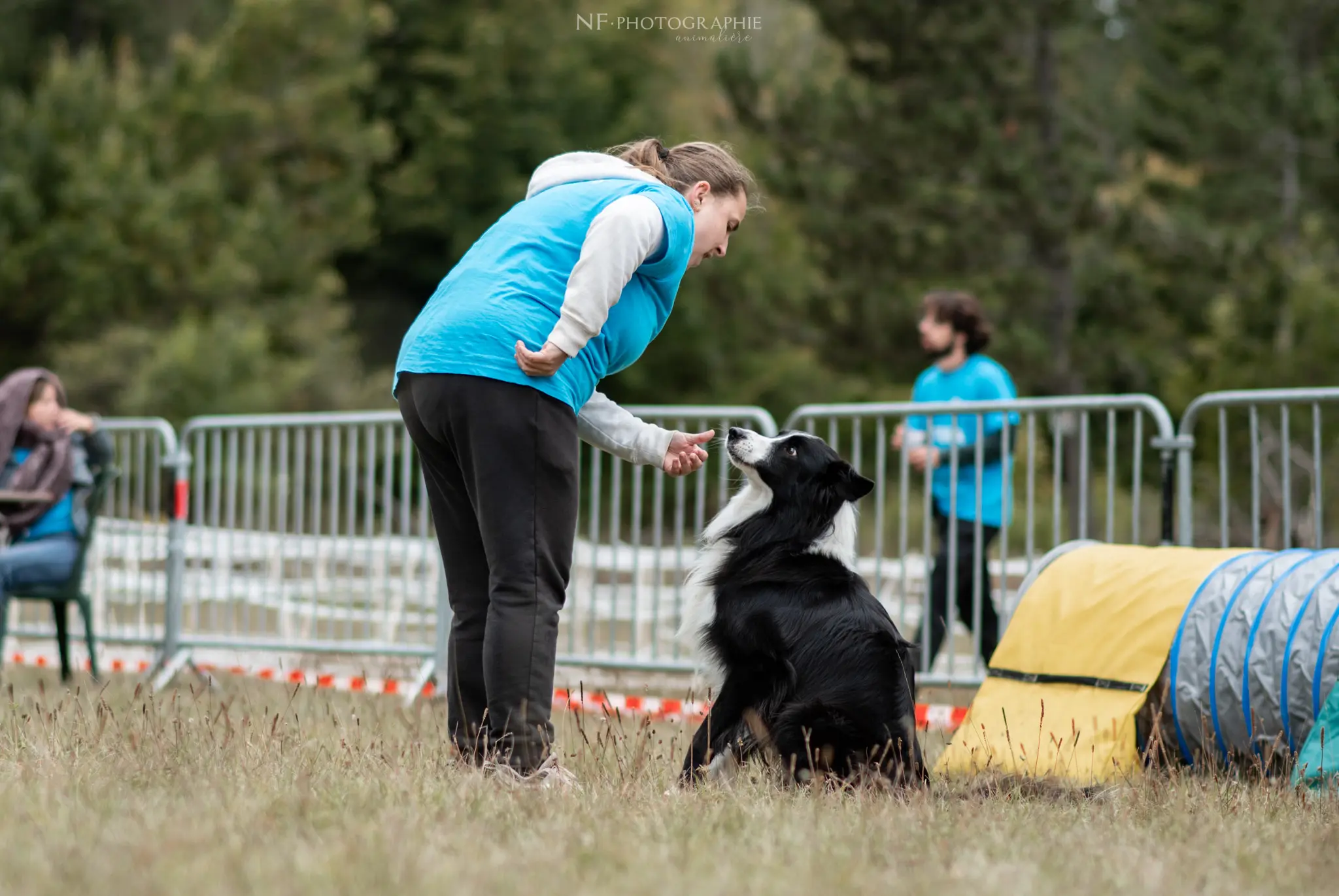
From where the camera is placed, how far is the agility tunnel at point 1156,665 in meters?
4.43

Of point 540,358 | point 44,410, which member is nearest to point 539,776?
point 540,358

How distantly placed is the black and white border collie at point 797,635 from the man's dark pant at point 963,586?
215 centimetres

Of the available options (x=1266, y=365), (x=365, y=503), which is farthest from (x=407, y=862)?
(x=1266, y=365)

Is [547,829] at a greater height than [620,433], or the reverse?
[620,433]

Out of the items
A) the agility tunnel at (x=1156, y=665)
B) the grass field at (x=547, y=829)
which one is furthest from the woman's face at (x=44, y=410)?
the agility tunnel at (x=1156, y=665)

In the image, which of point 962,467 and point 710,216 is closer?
point 710,216

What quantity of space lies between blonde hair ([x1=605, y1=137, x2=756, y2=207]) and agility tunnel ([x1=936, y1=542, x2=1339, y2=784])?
1770 mm

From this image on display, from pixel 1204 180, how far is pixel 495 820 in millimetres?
22876

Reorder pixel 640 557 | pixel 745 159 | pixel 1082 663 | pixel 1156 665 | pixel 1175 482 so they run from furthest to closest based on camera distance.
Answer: pixel 745 159 < pixel 640 557 < pixel 1175 482 < pixel 1082 663 < pixel 1156 665

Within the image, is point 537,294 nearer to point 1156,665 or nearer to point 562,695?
point 1156,665

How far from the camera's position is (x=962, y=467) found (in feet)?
21.8

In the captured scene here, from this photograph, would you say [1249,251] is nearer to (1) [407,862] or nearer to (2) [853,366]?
(2) [853,366]

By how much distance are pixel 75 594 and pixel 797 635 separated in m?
4.54

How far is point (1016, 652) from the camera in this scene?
5172 millimetres
